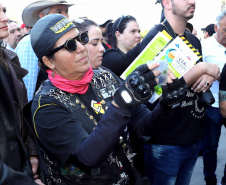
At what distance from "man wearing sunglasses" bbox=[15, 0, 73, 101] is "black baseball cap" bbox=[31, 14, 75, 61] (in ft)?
4.15

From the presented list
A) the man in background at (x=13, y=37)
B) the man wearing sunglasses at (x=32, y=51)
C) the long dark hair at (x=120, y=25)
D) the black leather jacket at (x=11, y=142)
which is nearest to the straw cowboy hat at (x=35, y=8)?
the man wearing sunglasses at (x=32, y=51)

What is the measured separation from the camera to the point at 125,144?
173 centimetres

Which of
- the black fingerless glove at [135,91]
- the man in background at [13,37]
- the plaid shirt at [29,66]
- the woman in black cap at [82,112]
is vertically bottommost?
the man in background at [13,37]

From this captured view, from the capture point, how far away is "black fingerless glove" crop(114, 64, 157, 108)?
132 centimetres

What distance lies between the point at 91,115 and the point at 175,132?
964 millimetres

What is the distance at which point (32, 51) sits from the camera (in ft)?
9.77

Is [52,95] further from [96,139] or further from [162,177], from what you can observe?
[162,177]

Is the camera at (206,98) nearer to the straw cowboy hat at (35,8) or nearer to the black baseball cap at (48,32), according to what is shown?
the black baseball cap at (48,32)

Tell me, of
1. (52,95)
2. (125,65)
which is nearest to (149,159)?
(125,65)

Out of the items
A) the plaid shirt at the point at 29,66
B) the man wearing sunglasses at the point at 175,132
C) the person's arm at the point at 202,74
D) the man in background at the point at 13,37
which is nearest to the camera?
the person's arm at the point at 202,74

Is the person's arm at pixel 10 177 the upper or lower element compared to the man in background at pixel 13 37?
upper

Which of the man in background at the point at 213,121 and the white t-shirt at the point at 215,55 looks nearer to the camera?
the man in background at the point at 213,121

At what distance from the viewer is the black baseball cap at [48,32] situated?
1.66 m

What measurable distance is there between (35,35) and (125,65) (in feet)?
4.63
